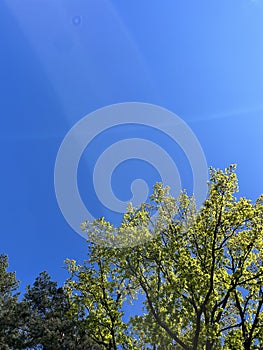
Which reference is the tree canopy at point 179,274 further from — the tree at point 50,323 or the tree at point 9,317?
the tree at point 9,317

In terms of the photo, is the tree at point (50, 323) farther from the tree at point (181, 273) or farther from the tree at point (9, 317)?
the tree at point (181, 273)

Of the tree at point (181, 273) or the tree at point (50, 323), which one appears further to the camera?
the tree at point (50, 323)

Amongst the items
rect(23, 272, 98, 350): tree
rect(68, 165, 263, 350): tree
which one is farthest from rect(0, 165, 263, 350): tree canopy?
rect(23, 272, 98, 350): tree

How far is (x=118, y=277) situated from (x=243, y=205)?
9.10 metres

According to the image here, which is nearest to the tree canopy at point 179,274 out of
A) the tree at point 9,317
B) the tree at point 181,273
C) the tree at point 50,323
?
the tree at point 181,273

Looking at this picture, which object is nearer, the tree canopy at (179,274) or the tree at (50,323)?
the tree canopy at (179,274)

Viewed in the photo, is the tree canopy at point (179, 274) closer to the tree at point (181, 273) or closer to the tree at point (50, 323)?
the tree at point (181, 273)

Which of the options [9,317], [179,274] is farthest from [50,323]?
[179,274]

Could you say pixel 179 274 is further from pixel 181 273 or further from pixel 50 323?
pixel 50 323

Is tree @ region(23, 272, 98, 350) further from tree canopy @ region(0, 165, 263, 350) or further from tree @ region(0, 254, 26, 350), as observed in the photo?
tree canopy @ region(0, 165, 263, 350)

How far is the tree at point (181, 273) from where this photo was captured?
20422 millimetres

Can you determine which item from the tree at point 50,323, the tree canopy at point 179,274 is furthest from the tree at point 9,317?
the tree canopy at point 179,274

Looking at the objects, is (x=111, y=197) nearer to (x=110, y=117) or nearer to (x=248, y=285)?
(x=110, y=117)

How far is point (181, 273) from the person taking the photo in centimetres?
2067
